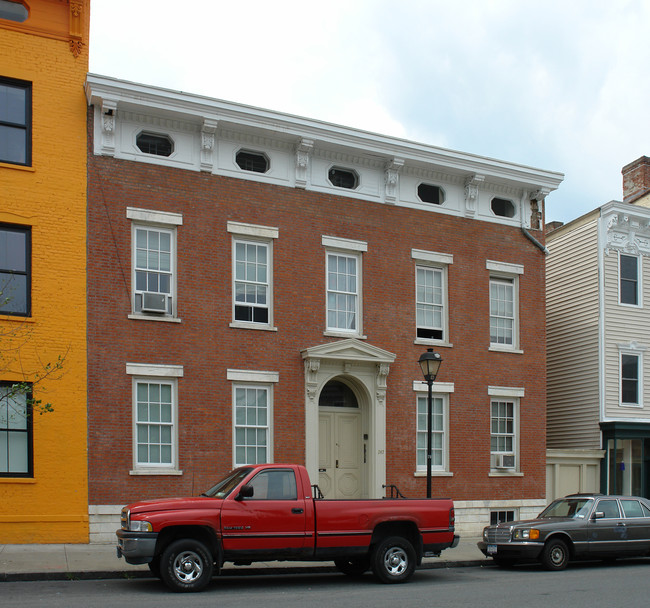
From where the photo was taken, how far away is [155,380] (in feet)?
59.7

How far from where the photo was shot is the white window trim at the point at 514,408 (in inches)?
872

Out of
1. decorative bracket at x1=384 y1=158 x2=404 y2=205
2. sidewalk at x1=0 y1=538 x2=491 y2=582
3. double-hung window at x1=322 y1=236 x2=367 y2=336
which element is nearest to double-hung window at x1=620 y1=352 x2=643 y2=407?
decorative bracket at x1=384 y1=158 x2=404 y2=205

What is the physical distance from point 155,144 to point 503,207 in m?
9.89

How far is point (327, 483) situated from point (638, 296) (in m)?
11.6

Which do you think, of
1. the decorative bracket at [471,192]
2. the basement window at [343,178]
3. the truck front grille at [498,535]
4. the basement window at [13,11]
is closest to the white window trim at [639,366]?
the decorative bracket at [471,192]

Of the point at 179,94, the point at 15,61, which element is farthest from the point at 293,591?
the point at 15,61

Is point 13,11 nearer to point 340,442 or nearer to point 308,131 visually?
point 308,131

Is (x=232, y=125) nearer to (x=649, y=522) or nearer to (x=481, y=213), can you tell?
(x=481, y=213)

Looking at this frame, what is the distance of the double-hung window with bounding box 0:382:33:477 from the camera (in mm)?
16672

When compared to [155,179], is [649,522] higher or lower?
lower

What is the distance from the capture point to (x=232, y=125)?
19.2 m

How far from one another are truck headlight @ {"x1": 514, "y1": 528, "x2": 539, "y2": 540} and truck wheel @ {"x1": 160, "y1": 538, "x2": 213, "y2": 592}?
20.5 ft

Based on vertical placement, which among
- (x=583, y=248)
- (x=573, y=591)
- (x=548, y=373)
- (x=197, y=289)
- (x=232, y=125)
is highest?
(x=232, y=125)

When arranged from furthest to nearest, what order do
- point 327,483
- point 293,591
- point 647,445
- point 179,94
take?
1. point 647,445
2. point 327,483
3. point 179,94
4. point 293,591
